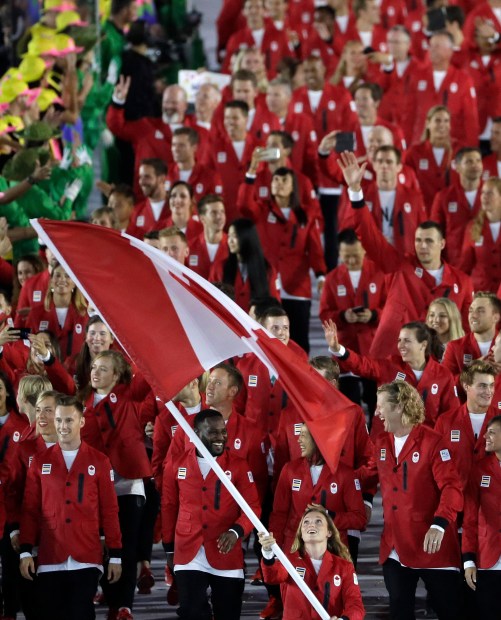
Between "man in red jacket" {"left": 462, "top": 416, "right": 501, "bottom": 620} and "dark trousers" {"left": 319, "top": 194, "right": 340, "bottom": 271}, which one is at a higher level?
"dark trousers" {"left": 319, "top": 194, "right": 340, "bottom": 271}

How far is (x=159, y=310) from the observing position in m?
8.94

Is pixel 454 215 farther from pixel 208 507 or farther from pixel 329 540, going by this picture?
pixel 329 540

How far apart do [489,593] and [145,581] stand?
236 cm

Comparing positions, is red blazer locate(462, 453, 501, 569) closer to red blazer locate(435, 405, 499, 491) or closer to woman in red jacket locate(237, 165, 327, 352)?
red blazer locate(435, 405, 499, 491)

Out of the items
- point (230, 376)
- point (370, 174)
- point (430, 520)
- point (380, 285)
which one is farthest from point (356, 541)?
point (370, 174)

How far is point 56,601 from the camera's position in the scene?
980 cm

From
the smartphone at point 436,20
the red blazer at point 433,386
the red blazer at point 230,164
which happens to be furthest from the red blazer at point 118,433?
the smartphone at point 436,20

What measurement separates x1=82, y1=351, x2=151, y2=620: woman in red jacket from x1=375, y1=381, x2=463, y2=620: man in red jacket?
1581mm

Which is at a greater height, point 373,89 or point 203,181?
point 373,89

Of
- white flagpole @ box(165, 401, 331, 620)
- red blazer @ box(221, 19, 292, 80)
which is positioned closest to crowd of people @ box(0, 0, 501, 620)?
white flagpole @ box(165, 401, 331, 620)

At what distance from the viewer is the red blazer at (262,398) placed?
35.8 ft

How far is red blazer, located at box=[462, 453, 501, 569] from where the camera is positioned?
9.62m

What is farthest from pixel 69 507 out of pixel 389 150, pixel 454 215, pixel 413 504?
pixel 454 215

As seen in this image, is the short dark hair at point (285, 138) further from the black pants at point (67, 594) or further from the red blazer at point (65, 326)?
the black pants at point (67, 594)
